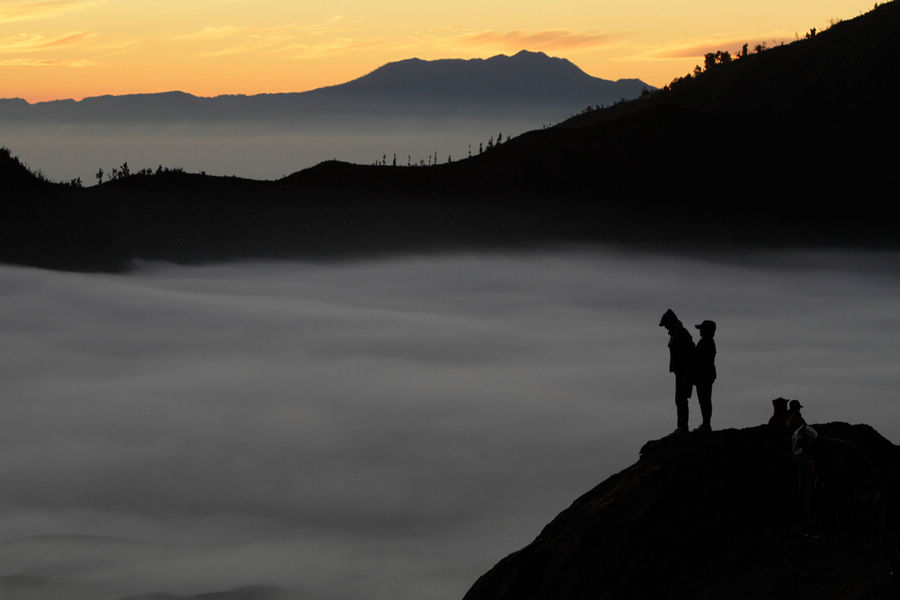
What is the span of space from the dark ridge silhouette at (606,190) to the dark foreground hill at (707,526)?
151m

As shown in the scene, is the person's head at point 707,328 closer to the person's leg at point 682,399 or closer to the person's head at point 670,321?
the person's head at point 670,321

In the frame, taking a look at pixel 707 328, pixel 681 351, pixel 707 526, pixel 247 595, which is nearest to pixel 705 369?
pixel 681 351

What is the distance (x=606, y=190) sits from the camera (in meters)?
180

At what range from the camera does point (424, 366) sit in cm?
18250

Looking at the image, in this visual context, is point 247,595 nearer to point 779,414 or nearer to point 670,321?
point 670,321

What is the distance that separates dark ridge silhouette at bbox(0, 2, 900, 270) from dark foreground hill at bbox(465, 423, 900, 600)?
15122cm

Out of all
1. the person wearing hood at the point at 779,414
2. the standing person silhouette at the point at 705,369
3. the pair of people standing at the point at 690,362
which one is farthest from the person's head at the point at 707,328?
the person wearing hood at the point at 779,414

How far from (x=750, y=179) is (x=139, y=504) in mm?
93652

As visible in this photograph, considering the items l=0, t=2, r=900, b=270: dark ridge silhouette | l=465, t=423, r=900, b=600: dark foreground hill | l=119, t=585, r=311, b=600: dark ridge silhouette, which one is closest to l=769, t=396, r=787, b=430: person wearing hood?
l=465, t=423, r=900, b=600: dark foreground hill

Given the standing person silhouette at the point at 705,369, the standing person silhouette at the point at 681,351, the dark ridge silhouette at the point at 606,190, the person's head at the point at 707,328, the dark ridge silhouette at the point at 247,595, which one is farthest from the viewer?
the dark ridge silhouette at the point at 606,190

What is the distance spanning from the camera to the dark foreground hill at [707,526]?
17.0 metres

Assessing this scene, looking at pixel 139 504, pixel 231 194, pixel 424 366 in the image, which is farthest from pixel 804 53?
pixel 139 504

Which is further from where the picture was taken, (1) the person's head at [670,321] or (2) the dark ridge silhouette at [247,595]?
(2) the dark ridge silhouette at [247,595]

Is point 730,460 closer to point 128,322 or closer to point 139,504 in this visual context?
point 139,504
